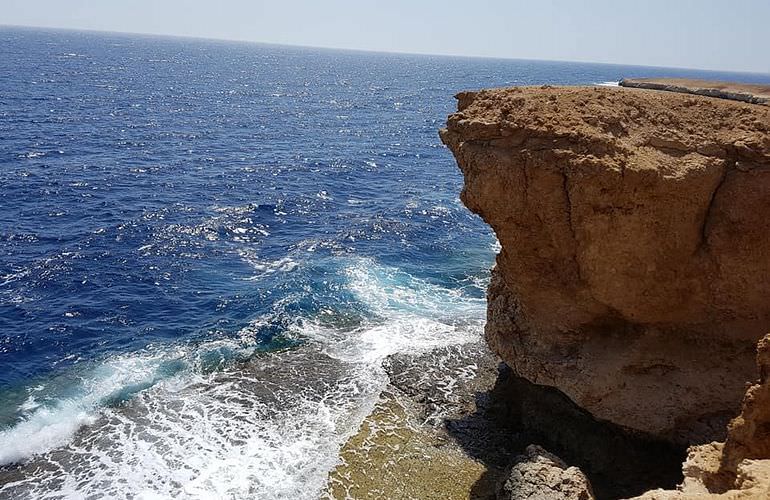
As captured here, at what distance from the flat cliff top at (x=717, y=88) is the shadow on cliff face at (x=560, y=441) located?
1213 cm

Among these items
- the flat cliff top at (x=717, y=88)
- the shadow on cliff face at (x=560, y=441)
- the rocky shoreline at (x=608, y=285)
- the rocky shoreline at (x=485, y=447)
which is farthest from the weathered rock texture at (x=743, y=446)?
the flat cliff top at (x=717, y=88)

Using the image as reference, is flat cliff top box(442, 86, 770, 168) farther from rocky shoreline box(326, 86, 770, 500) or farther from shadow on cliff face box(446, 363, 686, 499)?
shadow on cliff face box(446, 363, 686, 499)

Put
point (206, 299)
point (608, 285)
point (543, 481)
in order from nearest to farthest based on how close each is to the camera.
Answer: point (543, 481), point (608, 285), point (206, 299)

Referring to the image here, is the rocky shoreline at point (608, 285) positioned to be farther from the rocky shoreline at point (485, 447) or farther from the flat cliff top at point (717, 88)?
the flat cliff top at point (717, 88)

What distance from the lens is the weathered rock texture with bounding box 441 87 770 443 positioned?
54.5ft

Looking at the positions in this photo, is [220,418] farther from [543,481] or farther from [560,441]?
[560,441]

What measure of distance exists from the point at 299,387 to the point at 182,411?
181 inches

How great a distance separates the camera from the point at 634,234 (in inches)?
685

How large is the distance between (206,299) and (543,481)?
20434mm

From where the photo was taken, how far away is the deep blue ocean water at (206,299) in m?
20.0

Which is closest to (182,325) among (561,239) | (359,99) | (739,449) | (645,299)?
(561,239)

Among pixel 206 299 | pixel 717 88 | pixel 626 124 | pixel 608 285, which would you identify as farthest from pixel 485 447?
pixel 206 299

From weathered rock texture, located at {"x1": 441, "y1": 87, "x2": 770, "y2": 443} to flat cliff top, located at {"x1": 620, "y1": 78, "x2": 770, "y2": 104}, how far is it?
3.24 m

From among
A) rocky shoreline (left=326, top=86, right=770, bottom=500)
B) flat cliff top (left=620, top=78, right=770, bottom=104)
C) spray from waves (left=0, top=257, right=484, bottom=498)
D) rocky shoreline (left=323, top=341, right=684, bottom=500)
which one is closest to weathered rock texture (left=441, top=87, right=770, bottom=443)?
rocky shoreline (left=326, top=86, right=770, bottom=500)
